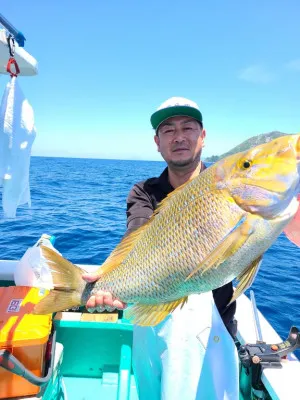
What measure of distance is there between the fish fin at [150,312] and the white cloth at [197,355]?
2.45 ft

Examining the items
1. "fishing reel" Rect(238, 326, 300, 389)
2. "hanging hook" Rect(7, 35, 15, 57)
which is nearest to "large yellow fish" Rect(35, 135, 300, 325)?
"fishing reel" Rect(238, 326, 300, 389)

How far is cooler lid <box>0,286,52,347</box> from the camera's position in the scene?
275 cm

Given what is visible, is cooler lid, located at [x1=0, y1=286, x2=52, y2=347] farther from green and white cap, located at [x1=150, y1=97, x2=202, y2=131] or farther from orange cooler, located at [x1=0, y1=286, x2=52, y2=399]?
green and white cap, located at [x1=150, y1=97, x2=202, y2=131]

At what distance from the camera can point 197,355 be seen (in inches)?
101

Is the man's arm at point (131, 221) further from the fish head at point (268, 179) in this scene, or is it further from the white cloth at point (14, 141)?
the white cloth at point (14, 141)

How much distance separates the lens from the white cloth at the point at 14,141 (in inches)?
145

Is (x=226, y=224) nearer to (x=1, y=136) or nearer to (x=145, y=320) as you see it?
(x=145, y=320)

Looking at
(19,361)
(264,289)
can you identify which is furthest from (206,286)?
(264,289)

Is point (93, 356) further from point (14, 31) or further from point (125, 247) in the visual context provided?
point (14, 31)

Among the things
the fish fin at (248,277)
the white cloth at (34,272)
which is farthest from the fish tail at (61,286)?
the white cloth at (34,272)

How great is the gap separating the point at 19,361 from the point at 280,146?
9.56ft

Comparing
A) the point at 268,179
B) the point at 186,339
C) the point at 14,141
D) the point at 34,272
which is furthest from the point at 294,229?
the point at 14,141

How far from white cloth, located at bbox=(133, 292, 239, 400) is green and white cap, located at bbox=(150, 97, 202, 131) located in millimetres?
1774

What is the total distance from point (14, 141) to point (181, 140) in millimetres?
2268
